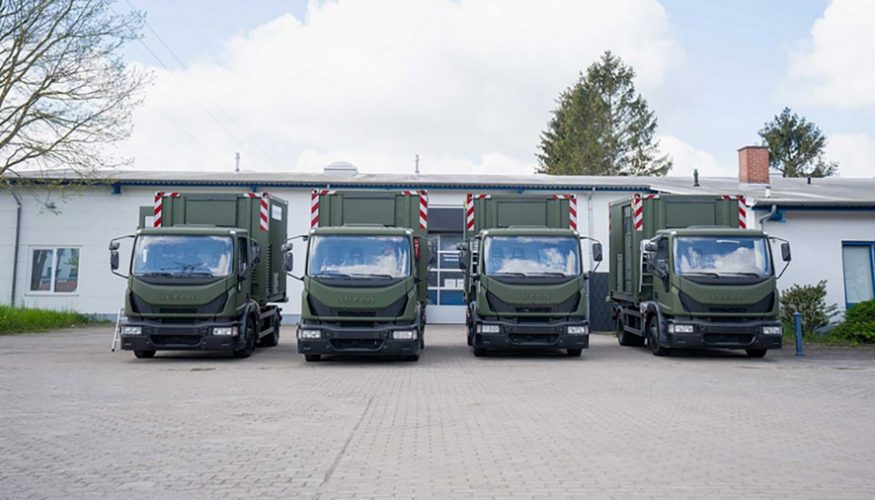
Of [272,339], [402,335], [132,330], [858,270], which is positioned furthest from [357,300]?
[858,270]

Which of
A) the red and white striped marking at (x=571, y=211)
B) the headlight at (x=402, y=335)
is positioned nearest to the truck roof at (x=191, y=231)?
the headlight at (x=402, y=335)

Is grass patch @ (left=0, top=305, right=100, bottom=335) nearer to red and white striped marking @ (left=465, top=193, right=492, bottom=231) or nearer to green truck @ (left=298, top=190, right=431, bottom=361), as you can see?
green truck @ (left=298, top=190, right=431, bottom=361)

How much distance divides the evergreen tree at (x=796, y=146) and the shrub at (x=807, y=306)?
151ft

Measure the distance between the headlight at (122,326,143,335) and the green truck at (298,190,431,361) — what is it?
293 cm

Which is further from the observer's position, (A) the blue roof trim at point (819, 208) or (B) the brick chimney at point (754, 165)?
(B) the brick chimney at point (754, 165)

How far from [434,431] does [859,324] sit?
1533 cm

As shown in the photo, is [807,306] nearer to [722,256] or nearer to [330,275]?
[722,256]

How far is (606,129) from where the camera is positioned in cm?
5231

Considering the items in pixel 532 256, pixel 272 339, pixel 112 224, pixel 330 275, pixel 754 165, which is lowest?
pixel 272 339

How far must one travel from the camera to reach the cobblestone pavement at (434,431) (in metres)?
5.76

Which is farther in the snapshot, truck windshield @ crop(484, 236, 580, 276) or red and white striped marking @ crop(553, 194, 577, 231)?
red and white striped marking @ crop(553, 194, 577, 231)

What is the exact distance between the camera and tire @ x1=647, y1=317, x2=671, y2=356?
16.1 meters

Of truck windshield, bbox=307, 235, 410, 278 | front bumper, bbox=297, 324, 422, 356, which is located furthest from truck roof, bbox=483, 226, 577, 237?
front bumper, bbox=297, 324, 422, 356

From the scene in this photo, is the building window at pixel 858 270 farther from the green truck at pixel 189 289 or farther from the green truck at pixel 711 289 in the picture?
the green truck at pixel 189 289
